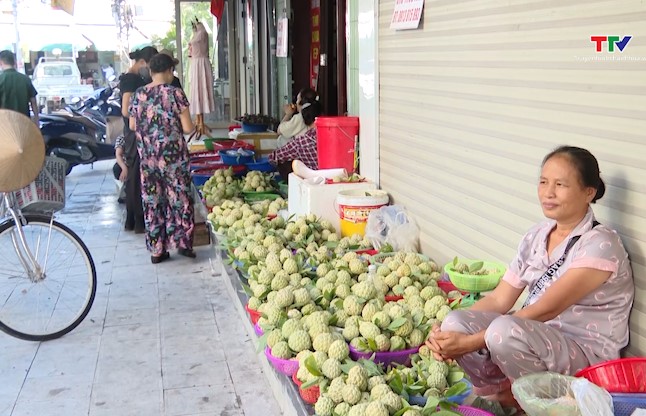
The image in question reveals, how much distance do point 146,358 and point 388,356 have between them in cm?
171

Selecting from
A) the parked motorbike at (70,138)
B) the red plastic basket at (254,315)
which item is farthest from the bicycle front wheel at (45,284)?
the parked motorbike at (70,138)

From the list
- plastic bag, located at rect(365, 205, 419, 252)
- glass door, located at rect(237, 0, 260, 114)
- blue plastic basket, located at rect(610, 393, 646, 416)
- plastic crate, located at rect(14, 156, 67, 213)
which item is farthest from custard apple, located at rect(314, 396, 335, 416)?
glass door, located at rect(237, 0, 260, 114)

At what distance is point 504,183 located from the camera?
340 centimetres

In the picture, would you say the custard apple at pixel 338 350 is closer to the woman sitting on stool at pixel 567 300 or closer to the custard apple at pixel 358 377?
the custard apple at pixel 358 377

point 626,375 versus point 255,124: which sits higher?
point 255,124

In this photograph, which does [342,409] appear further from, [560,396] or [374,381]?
[560,396]

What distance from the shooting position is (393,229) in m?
4.57

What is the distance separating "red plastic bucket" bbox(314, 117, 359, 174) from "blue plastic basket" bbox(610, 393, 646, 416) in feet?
11.8

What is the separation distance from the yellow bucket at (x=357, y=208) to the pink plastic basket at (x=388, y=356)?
1849 millimetres

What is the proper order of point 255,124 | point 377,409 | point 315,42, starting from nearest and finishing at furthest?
1. point 377,409
2. point 255,124
3. point 315,42

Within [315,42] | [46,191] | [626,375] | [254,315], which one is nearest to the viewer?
[626,375]

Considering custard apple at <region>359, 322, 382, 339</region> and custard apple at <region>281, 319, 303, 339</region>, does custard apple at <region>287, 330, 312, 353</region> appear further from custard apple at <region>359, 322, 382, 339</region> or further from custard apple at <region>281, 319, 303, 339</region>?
custard apple at <region>359, 322, 382, 339</region>

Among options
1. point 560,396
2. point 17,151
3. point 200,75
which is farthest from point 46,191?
point 200,75

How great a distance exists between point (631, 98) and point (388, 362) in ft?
4.70
